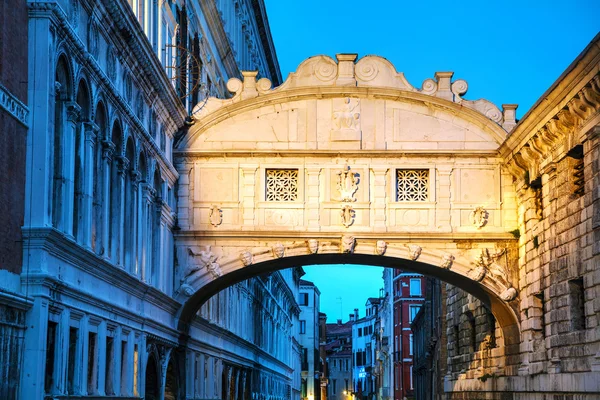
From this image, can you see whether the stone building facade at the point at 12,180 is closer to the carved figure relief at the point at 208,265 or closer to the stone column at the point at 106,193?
the stone column at the point at 106,193

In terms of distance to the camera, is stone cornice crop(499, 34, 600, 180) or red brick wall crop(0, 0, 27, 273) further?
stone cornice crop(499, 34, 600, 180)

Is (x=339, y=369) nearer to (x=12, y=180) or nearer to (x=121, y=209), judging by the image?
(x=121, y=209)

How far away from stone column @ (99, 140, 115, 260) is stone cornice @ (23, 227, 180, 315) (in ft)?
1.32

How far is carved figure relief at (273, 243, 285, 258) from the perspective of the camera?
2794cm

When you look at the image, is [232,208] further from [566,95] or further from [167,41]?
[566,95]

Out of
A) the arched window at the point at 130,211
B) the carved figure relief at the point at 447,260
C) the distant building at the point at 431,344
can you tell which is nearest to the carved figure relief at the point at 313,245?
the carved figure relief at the point at 447,260

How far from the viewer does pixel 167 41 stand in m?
28.0

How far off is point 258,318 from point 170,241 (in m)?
23.2

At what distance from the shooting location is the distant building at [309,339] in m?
102

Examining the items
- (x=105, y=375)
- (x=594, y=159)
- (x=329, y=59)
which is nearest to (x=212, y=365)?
(x=329, y=59)

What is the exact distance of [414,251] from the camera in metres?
27.8

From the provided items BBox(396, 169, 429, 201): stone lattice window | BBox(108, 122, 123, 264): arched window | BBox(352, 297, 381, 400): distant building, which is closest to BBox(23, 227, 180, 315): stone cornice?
BBox(108, 122, 123, 264): arched window

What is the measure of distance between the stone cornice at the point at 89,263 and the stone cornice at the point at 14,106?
151 cm

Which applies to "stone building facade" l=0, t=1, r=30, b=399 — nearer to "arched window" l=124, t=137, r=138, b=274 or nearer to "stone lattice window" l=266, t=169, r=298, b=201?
"arched window" l=124, t=137, r=138, b=274
